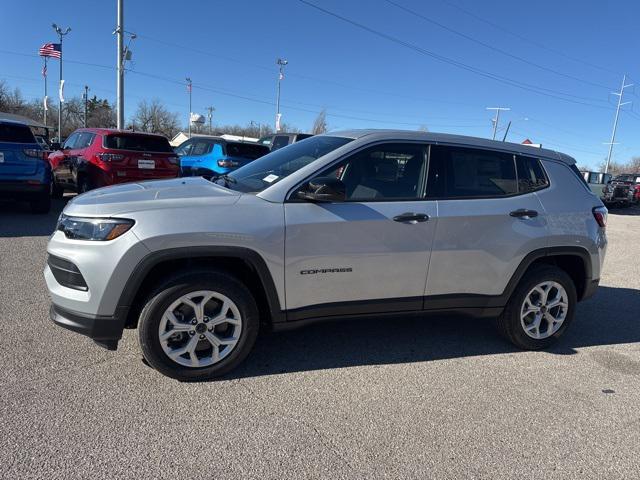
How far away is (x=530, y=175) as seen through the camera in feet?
13.7

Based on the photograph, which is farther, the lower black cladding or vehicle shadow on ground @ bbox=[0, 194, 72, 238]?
vehicle shadow on ground @ bbox=[0, 194, 72, 238]

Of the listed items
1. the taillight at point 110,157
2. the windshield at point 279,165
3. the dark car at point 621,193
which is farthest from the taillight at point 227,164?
the dark car at point 621,193

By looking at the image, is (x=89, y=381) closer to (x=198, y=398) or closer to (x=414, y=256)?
(x=198, y=398)

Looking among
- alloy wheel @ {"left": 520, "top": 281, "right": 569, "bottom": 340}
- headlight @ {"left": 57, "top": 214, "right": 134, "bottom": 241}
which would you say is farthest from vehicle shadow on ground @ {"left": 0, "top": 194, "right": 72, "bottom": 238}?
alloy wheel @ {"left": 520, "top": 281, "right": 569, "bottom": 340}

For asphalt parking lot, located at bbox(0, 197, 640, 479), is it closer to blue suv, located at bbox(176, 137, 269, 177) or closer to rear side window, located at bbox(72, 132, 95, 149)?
rear side window, located at bbox(72, 132, 95, 149)

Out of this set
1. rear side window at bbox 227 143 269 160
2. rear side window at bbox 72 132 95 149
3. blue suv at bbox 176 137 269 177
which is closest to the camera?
rear side window at bbox 72 132 95 149

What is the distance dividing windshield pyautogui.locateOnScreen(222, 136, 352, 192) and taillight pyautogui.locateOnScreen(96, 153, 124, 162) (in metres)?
6.34

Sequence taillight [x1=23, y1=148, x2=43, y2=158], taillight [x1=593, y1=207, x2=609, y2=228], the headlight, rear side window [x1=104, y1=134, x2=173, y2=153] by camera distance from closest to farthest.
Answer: the headlight → taillight [x1=593, y1=207, x2=609, y2=228] → taillight [x1=23, y1=148, x2=43, y2=158] → rear side window [x1=104, y1=134, x2=173, y2=153]

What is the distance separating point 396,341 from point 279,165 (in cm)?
185

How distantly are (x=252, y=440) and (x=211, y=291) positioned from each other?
1005 millimetres

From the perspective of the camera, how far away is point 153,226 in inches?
119

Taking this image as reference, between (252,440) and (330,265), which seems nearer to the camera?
(252,440)

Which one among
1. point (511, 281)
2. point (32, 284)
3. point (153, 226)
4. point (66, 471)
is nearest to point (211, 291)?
point (153, 226)

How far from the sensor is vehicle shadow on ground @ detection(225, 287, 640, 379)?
3748 mm
